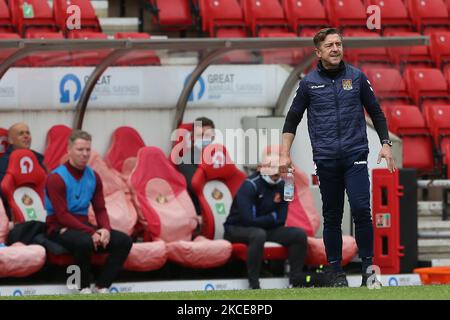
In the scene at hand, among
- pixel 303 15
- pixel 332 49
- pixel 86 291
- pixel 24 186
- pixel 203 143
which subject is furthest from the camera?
pixel 303 15

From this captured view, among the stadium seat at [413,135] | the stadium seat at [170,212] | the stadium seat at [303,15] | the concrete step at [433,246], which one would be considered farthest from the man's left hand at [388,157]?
the stadium seat at [303,15]

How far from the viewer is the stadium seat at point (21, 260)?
13.5 meters

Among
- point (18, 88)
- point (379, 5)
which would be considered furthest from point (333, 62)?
point (379, 5)

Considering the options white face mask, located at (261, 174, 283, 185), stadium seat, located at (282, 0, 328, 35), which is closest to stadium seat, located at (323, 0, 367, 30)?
stadium seat, located at (282, 0, 328, 35)

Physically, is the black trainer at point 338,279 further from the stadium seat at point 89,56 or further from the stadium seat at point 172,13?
the stadium seat at point 172,13

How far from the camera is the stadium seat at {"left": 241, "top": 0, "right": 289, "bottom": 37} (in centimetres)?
1816

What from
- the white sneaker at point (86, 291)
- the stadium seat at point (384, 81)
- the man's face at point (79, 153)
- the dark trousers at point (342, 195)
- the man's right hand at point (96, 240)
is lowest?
the white sneaker at point (86, 291)

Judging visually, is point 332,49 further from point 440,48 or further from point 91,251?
point 440,48

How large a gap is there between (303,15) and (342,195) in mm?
8285

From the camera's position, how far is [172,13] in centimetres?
1803

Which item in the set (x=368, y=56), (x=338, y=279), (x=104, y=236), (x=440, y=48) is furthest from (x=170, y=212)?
(x=440, y=48)

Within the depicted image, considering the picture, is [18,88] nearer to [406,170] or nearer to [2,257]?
[2,257]

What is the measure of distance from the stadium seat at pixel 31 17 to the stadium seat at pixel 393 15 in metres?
4.47

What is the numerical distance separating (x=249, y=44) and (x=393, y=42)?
5.18ft
